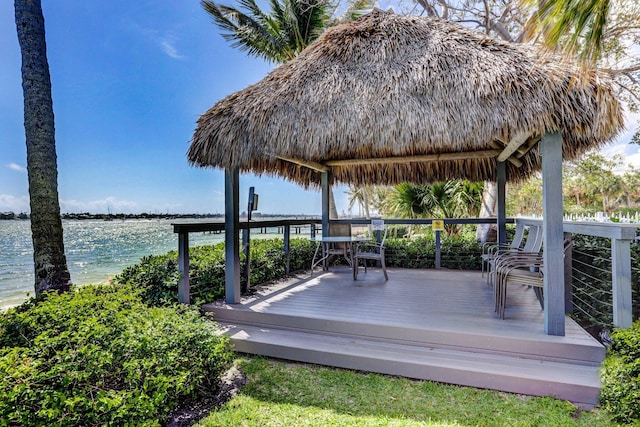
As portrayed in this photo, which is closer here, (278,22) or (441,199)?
(441,199)

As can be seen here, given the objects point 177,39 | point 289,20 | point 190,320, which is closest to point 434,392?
point 190,320

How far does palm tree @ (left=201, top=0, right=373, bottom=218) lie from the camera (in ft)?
32.1

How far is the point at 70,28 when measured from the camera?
2023 cm

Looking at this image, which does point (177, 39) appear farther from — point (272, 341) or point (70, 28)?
point (272, 341)

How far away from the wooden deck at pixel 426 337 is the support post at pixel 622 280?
31cm

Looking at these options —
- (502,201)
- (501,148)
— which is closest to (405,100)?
(501,148)

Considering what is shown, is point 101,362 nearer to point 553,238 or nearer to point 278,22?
point 553,238

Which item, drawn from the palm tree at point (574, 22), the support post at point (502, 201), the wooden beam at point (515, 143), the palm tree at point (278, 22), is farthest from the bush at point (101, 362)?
Answer: the palm tree at point (278, 22)

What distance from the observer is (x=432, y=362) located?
287 cm

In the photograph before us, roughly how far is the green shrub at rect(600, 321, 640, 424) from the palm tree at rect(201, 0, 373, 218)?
A: 7488mm

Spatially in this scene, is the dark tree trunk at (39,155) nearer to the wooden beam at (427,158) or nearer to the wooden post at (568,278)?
the wooden beam at (427,158)

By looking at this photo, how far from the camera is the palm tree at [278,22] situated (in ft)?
32.1

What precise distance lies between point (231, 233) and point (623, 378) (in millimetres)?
3822

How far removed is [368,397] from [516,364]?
1306mm
